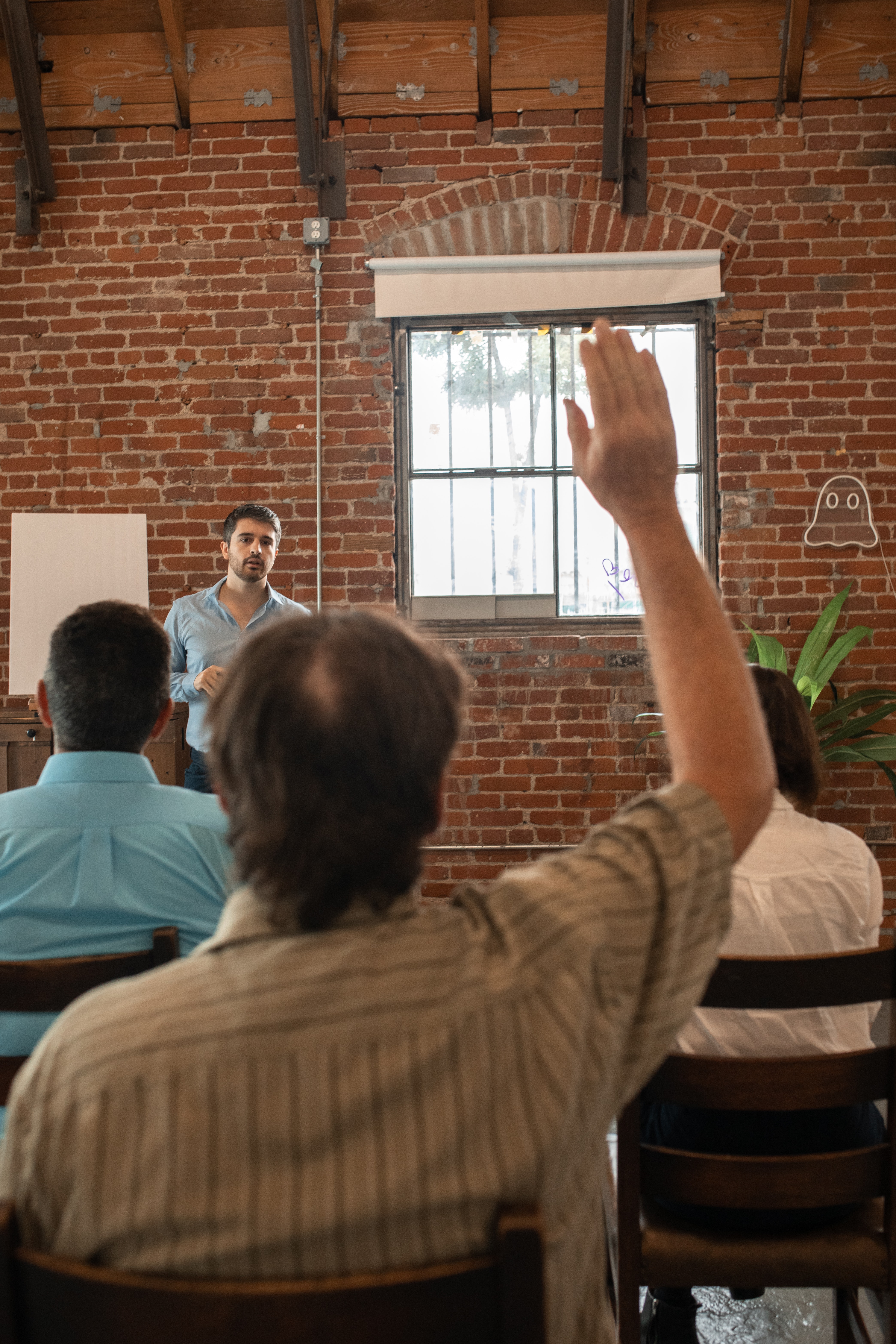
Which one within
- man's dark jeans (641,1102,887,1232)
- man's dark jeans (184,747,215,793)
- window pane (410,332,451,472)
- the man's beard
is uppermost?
window pane (410,332,451,472)

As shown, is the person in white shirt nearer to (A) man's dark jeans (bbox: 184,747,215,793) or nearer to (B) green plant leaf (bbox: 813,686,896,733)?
(B) green plant leaf (bbox: 813,686,896,733)

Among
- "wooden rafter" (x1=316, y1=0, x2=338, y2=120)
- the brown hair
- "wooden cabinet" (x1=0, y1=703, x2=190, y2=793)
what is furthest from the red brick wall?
the brown hair

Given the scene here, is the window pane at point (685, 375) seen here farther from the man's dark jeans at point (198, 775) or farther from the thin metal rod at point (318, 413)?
the man's dark jeans at point (198, 775)

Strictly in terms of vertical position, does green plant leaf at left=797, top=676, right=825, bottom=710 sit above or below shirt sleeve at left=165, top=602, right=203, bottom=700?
below

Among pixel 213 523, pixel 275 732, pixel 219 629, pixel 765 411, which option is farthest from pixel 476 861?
pixel 275 732

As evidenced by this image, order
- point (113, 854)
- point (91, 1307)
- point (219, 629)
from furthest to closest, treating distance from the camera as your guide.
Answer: point (219, 629) < point (113, 854) < point (91, 1307)

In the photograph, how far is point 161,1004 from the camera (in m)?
0.61

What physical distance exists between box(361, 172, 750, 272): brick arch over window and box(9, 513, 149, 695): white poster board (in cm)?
157

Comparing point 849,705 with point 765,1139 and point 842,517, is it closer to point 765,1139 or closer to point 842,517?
point 842,517

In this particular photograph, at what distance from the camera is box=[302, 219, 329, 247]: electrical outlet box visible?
13.9ft

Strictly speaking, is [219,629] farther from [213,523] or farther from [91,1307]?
[91,1307]

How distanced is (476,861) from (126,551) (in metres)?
1.89

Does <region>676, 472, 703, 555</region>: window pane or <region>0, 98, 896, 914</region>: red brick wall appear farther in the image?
<region>676, 472, 703, 555</region>: window pane

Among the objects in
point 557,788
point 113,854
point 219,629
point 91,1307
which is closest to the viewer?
point 91,1307
